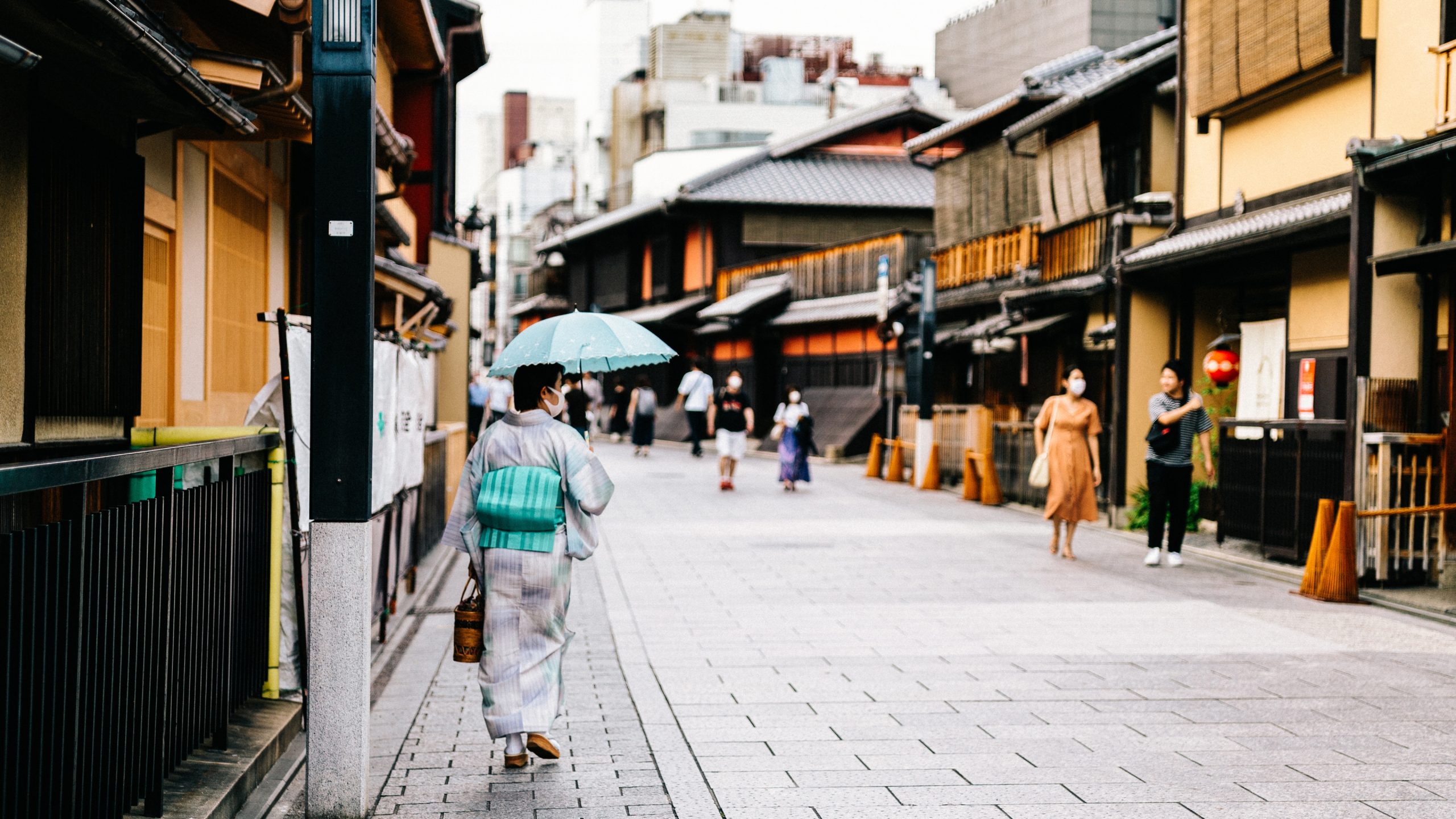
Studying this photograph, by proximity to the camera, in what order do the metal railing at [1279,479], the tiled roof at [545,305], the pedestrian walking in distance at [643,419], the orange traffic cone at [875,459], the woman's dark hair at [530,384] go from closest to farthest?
the woman's dark hair at [530,384], the metal railing at [1279,479], the orange traffic cone at [875,459], the pedestrian walking in distance at [643,419], the tiled roof at [545,305]

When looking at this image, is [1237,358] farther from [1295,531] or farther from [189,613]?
[189,613]

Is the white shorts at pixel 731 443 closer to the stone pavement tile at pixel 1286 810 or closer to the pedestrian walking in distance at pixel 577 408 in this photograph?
the pedestrian walking in distance at pixel 577 408

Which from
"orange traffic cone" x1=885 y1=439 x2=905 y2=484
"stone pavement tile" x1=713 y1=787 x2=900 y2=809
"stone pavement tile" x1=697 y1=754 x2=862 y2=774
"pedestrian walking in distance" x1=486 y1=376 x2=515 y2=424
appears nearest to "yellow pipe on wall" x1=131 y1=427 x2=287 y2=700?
"stone pavement tile" x1=697 y1=754 x2=862 y2=774

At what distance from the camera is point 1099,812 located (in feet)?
17.7

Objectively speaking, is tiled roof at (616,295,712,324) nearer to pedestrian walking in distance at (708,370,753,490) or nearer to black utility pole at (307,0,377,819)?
pedestrian walking in distance at (708,370,753,490)

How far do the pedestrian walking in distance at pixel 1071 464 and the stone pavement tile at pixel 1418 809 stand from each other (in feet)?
27.2

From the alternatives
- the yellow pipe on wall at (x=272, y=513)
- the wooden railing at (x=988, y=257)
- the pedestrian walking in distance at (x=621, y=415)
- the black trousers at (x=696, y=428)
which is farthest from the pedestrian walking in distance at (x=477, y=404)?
the yellow pipe on wall at (x=272, y=513)

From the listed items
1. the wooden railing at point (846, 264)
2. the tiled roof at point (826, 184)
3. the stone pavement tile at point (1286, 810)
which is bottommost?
the stone pavement tile at point (1286, 810)

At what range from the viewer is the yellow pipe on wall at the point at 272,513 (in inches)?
267

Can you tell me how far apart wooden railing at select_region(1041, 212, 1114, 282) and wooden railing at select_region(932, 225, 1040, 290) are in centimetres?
64

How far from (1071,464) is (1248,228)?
328cm

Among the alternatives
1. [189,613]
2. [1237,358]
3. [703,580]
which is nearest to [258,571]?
[189,613]

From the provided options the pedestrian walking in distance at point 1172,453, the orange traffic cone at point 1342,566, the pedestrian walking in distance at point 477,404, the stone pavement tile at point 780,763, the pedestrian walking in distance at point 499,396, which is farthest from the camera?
the pedestrian walking in distance at point 477,404

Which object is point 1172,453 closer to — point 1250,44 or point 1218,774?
point 1250,44
